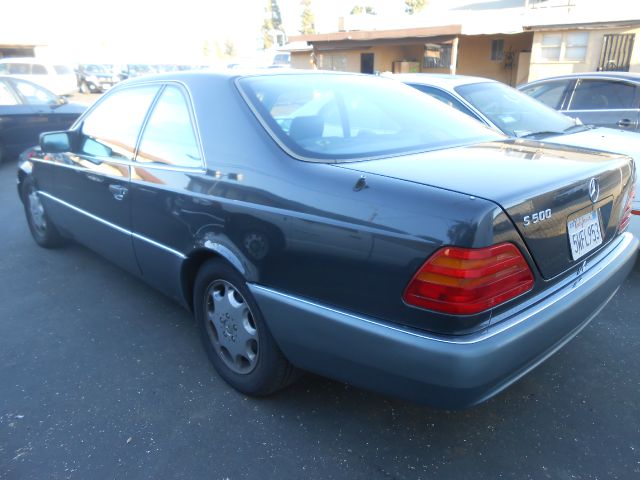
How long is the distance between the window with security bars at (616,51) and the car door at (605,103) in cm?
1038

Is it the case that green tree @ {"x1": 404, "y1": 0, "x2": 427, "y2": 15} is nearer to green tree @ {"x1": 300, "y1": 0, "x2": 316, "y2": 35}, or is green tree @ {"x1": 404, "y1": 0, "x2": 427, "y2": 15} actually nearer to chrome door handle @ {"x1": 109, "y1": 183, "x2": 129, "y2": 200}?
green tree @ {"x1": 300, "y1": 0, "x2": 316, "y2": 35}

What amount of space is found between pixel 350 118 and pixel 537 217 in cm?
130

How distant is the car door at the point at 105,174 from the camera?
313 cm

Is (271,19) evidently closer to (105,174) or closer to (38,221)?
(38,221)

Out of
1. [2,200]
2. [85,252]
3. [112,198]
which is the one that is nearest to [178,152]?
[112,198]

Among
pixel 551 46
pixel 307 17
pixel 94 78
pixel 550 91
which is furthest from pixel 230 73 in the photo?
pixel 307 17

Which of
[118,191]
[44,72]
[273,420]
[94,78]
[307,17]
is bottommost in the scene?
[273,420]

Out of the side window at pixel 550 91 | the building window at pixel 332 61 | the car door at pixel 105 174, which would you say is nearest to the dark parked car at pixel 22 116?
the car door at pixel 105 174

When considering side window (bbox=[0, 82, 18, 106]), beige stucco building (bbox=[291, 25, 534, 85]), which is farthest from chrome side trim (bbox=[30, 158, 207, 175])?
beige stucco building (bbox=[291, 25, 534, 85])

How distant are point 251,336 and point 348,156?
0.98 m

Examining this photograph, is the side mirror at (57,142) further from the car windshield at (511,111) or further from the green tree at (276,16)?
the green tree at (276,16)

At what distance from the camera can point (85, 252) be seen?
4.80 metres

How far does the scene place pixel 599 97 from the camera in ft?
19.7

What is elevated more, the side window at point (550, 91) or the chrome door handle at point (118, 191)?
the side window at point (550, 91)
